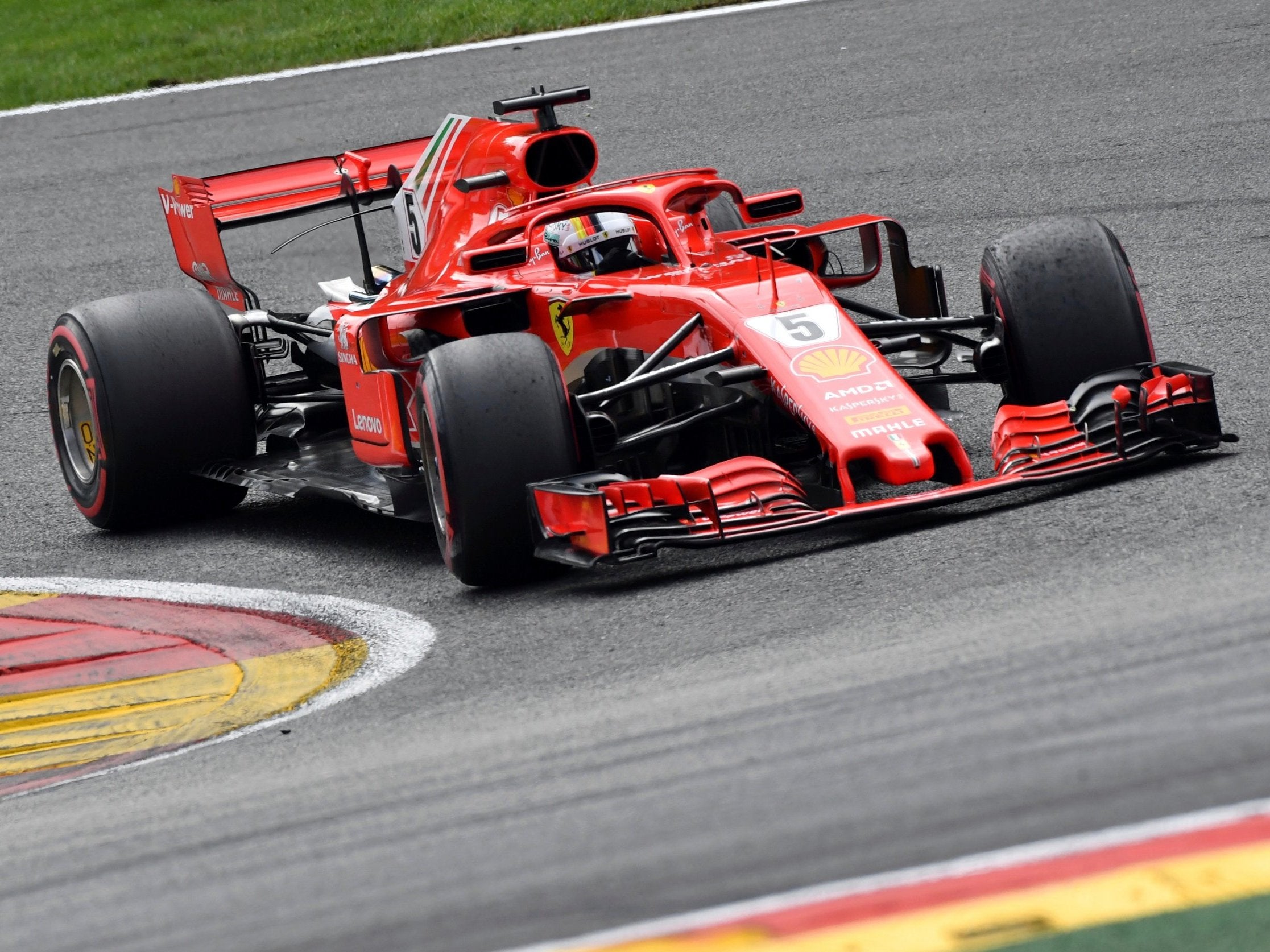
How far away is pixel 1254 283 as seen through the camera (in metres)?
9.27

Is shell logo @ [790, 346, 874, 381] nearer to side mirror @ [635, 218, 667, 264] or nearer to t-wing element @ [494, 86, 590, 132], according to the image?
side mirror @ [635, 218, 667, 264]

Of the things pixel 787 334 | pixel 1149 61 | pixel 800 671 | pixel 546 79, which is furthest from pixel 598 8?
pixel 800 671

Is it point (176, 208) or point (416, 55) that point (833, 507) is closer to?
point (176, 208)

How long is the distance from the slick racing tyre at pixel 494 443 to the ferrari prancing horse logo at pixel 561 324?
71 cm

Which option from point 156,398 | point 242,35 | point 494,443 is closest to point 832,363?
point 494,443

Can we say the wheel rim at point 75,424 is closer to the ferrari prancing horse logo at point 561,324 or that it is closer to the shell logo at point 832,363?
the ferrari prancing horse logo at point 561,324

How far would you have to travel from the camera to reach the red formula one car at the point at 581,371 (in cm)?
575

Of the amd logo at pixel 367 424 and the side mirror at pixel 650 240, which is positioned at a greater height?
the side mirror at pixel 650 240

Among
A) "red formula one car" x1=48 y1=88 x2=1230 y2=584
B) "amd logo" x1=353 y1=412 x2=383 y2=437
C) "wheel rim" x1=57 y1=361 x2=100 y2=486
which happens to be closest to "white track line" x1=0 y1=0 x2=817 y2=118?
"red formula one car" x1=48 y1=88 x2=1230 y2=584

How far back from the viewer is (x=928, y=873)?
307cm

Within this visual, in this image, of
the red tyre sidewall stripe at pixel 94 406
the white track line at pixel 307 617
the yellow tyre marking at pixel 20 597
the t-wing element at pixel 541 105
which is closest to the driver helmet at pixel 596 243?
the t-wing element at pixel 541 105

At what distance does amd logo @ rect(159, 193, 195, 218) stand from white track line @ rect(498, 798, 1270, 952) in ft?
20.4

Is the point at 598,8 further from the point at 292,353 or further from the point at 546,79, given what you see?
the point at 292,353

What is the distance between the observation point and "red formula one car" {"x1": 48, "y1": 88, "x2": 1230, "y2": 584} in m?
5.75
